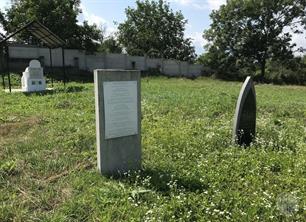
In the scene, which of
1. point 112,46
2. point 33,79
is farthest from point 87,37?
point 33,79

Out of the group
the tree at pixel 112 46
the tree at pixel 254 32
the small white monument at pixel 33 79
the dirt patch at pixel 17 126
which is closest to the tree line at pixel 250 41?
the tree at pixel 254 32

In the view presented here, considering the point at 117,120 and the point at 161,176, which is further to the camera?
the point at 117,120

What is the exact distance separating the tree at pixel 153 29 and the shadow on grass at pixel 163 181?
140 feet

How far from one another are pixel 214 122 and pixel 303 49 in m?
36.3

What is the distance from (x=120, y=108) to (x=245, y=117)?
277cm

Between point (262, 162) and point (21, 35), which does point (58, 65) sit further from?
point (262, 162)

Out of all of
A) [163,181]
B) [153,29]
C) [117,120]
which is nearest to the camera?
[163,181]

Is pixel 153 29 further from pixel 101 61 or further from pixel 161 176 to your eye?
pixel 161 176

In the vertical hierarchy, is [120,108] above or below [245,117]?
above

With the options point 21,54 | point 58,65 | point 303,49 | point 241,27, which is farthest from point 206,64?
point 21,54

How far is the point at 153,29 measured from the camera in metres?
48.2

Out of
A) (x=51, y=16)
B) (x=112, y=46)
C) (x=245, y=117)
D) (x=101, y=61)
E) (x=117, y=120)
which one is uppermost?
(x=51, y=16)

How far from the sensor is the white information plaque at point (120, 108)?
203 inches

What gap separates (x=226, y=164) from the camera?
5.59m
